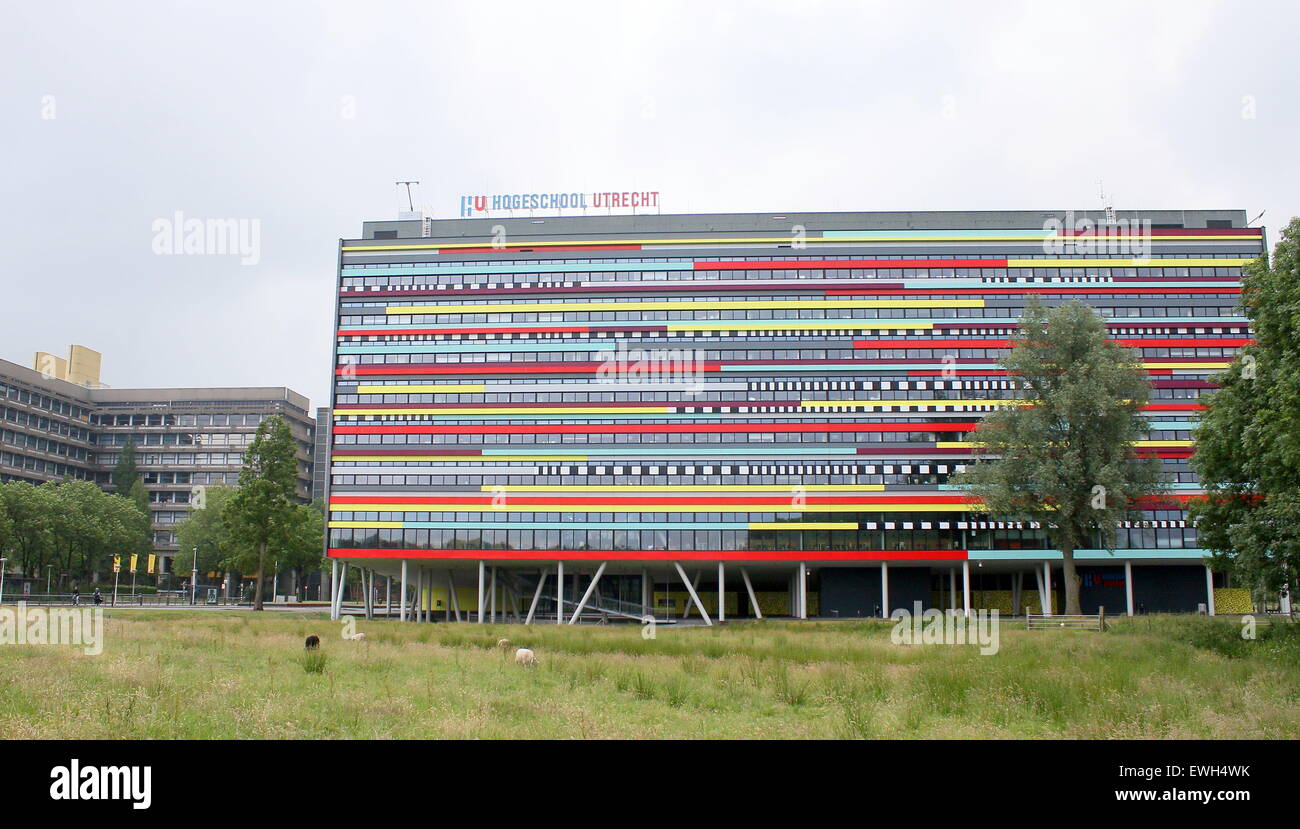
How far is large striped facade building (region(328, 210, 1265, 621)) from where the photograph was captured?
7531cm

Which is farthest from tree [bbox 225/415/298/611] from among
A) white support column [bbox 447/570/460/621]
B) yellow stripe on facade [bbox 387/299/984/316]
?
yellow stripe on facade [bbox 387/299/984/316]

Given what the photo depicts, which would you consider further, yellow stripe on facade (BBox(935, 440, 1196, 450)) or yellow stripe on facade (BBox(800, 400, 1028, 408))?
yellow stripe on facade (BBox(800, 400, 1028, 408))

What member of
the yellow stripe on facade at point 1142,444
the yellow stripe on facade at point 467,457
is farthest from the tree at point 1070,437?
the yellow stripe on facade at point 467,457

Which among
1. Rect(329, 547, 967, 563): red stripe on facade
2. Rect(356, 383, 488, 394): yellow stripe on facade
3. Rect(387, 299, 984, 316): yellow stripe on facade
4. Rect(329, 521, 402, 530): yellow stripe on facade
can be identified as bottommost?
Rect(329, 547, 967, 563): red stripe on facade

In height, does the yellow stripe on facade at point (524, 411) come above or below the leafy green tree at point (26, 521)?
above

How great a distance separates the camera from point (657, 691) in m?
22.0

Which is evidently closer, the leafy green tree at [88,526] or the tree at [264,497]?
the tree at [264,497]

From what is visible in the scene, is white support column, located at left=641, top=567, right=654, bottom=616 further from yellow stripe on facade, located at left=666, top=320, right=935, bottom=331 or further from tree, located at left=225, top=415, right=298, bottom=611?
tree, located at left=225, top=415, right=298, bottom=611

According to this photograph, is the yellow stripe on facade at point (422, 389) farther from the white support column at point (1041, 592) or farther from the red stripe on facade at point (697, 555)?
the white support column at point (1041, 592)

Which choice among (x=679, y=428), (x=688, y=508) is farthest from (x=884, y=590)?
(x=679, y=428)

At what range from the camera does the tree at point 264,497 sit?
7944 centimetres

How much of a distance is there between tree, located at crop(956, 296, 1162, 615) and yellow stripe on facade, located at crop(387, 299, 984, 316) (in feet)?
62.4

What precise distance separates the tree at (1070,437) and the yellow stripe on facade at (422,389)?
39247mm

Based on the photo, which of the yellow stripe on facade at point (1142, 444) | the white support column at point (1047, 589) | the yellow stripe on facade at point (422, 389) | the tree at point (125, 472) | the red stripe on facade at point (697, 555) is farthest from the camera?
the tree at point (125, 472)
